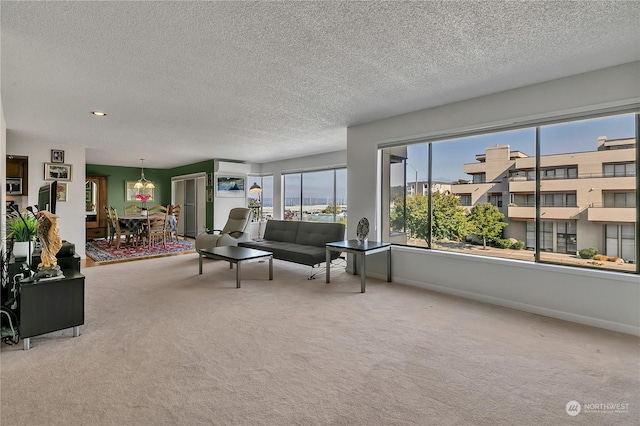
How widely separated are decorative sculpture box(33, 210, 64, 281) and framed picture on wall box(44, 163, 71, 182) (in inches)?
180

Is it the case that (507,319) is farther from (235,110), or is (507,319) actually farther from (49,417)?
(235,110)

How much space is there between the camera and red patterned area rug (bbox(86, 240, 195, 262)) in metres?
6.41

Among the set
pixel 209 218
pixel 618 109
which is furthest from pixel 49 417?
pixel 209 218

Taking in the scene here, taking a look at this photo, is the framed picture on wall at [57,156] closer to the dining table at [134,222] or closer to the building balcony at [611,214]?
the dining table at [134,222]

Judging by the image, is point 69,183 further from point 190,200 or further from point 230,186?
point 190,200

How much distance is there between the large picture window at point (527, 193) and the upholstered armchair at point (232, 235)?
307 cm

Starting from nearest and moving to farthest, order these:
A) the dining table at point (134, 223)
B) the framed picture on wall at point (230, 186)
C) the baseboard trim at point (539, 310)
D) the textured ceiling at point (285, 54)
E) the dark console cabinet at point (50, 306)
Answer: the textured ceiling at point (285, 54) → the dark console cabinet at point (50, 306) → the baseboard trim at point (539, 310) → the dining table at point (134, 223) → the framed picture on wall at point (230, 186)

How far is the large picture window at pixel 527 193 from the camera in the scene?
2.96 m

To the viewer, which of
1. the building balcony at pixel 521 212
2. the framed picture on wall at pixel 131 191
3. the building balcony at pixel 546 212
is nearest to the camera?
the building balcony at pixel 546 212

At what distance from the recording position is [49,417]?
165 centimetres

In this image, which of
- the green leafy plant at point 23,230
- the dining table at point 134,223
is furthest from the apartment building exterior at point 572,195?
the dining table at point 134,223

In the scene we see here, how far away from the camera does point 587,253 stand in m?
3.15

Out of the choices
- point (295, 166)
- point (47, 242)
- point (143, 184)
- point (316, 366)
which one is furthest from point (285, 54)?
point (143, 184)

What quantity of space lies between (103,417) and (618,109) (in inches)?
181
